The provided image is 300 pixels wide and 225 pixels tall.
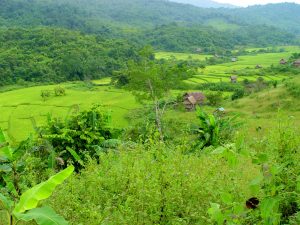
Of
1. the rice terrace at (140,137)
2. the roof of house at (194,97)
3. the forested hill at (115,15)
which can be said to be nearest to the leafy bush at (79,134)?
the rice terrace at (140,137)

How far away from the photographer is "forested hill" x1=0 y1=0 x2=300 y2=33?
88.5 meters

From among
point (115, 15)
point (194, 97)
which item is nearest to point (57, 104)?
point (194, 97)

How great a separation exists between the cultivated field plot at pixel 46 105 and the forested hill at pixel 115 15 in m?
52.4

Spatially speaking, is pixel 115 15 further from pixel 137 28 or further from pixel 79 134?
pixel 79 134

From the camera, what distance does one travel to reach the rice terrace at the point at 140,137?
313cm

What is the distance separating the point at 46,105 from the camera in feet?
101

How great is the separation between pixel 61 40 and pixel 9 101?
27740 mm

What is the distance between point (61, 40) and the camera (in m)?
58.6

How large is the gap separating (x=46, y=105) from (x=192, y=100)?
1216 centimetres

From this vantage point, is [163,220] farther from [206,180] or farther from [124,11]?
[124,11]

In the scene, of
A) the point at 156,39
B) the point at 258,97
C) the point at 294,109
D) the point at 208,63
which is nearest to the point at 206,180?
the point at 294,109

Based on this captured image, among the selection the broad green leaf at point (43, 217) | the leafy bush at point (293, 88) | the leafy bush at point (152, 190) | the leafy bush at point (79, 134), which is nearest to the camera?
the broad green leaf at point (43, 217)

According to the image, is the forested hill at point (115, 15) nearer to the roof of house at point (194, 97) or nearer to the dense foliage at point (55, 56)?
the dense foliage at point (55, 56)

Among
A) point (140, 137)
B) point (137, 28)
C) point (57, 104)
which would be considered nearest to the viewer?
point (140, 137)
